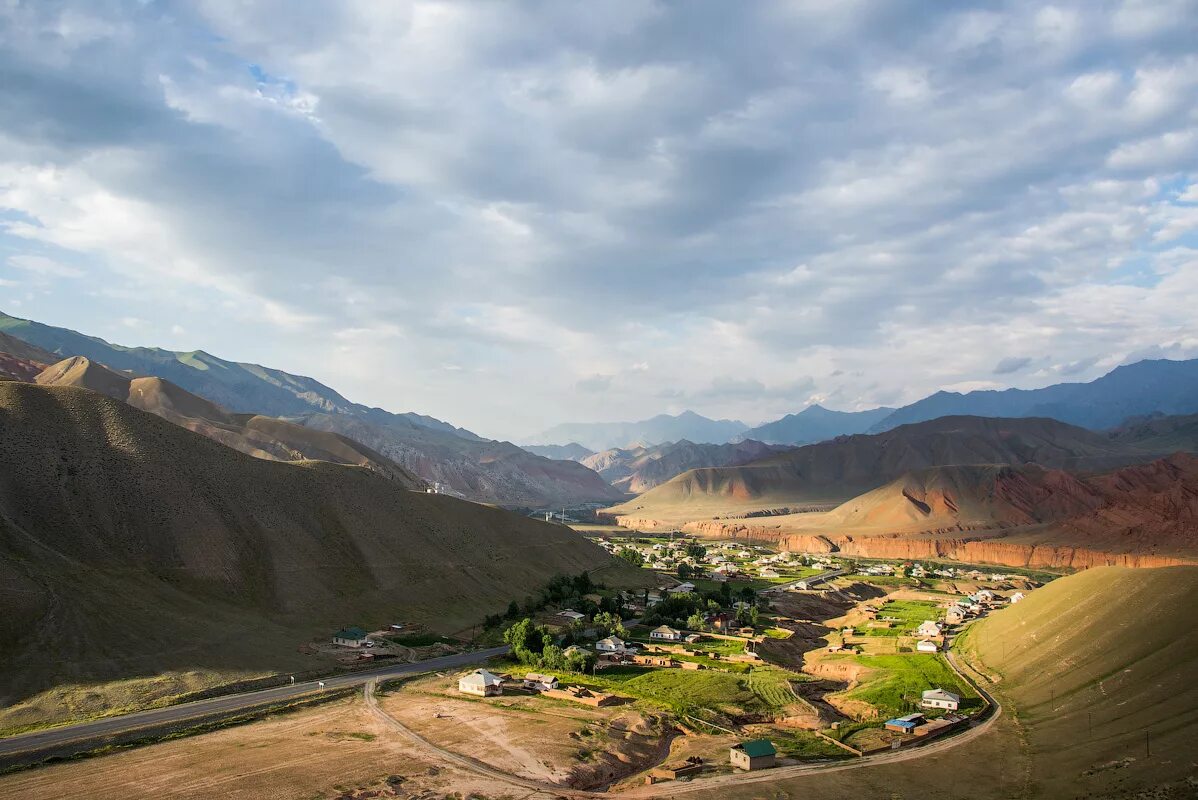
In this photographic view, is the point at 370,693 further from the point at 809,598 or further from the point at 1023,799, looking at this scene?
the point at 809,598

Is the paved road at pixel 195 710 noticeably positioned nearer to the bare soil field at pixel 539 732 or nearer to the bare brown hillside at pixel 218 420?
the bare soil field at pixel 539 732

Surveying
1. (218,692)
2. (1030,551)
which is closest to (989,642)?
(218,692)

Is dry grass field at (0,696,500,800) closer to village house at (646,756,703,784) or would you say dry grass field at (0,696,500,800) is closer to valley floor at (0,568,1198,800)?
valley floor at (0,568,1198,800)

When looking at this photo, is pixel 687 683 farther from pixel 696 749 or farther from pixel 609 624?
pixel 609 624

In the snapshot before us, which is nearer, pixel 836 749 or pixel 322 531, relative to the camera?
pixel 836 749

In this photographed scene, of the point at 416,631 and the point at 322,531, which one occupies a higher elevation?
the point at 322,531

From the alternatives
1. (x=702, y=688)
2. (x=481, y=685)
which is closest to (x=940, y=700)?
(x=702, y=688)
